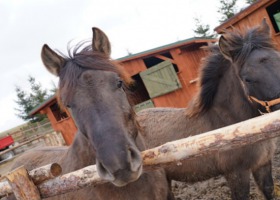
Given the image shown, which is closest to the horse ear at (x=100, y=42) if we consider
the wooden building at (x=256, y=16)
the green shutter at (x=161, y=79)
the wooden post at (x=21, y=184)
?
the wooden post at (x=21, y=184)

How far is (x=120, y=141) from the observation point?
5.57 feet

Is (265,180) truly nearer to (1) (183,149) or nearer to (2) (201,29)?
(1) (183,149)

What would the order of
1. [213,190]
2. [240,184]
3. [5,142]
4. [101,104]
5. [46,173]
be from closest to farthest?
[101,104] → [46,173] → [240,184] → [213,190] → [5,142]

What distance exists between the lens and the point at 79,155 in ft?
8.34

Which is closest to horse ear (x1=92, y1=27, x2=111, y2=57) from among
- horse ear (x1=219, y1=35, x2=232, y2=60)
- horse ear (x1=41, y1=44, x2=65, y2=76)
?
horse ear (x1=41, y1=44, x2=65, y2=76)

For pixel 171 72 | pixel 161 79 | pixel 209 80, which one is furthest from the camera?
pixel 161 79

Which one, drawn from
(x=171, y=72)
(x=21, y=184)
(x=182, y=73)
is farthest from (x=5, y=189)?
(x=182, y=73)

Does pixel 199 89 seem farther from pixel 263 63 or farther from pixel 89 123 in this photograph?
pixel 89 123

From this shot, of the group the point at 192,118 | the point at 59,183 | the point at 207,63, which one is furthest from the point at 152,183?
the point at 207,63

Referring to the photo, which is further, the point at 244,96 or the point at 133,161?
the point at 244,96

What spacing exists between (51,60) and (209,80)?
226 centimetres

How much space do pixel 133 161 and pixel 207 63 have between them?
2.56 meters

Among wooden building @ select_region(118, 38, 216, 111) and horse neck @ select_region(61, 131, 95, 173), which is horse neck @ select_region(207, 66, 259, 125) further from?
wooden building @ select_region(118, 38, 216, 111)

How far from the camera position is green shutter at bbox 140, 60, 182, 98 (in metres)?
10.8
